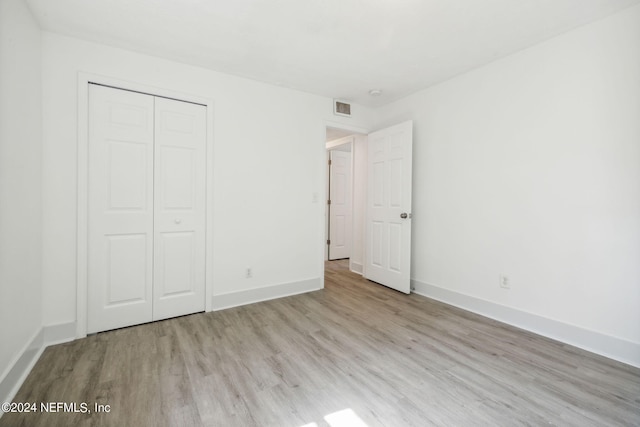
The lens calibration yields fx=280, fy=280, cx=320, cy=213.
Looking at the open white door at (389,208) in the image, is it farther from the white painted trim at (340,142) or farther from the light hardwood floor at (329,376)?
the light hardwood floor at (329,376)

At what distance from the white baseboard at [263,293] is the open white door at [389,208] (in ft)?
2.89

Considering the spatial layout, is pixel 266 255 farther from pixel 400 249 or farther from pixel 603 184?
pixel 603 184

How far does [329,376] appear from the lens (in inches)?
71.5

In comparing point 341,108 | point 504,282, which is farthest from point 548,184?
point 341,108

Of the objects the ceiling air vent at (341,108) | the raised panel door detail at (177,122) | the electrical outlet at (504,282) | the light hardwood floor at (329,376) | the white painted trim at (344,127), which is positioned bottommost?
the light hardwood floor at (329,376)

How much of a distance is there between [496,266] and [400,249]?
1045 mm

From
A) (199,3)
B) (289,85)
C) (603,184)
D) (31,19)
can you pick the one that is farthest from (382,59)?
(31,19)

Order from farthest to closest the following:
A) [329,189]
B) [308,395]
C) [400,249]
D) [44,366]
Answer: [329,189] < [400,249] < [44,366] < [308,395]

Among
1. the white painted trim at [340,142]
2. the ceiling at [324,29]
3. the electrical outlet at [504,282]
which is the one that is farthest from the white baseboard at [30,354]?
the white painted trim at [340,142]

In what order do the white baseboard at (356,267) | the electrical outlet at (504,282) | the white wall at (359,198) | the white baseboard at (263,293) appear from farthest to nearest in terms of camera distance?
the white baseboard at (356,267) < the white wall at (359,198) < the white baseboard at (263,293) < the electrical outlet at (504,282)

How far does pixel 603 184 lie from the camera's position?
2072 millimetres

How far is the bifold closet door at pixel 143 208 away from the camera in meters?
2.38

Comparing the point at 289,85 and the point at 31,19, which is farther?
the point at 289,85

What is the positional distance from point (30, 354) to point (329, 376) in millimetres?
2018
